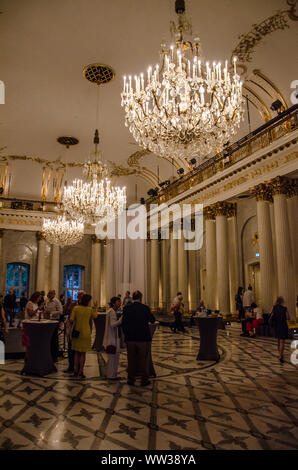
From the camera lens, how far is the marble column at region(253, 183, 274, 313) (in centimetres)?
1016

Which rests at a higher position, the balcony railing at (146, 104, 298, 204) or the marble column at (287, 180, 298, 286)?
the balcony railing at (146, 104, 298, 204)

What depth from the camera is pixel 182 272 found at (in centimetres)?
1554

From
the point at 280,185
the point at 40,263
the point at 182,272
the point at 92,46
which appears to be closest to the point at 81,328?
the point at 92,46

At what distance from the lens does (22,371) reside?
5598 mm

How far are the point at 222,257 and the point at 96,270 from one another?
926cm

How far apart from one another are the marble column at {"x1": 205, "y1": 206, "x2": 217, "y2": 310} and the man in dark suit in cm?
851

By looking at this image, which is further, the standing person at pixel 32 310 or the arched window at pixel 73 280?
the arched window at pixel 73 280

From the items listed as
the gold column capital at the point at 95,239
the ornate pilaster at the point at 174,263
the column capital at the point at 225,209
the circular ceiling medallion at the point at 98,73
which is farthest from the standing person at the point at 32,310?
the gold column capital at the point at 95,239

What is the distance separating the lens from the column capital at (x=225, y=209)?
12773 millimetres

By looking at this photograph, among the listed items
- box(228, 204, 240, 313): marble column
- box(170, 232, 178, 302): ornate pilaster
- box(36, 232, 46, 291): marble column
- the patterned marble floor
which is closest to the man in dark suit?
the patterned marble floor

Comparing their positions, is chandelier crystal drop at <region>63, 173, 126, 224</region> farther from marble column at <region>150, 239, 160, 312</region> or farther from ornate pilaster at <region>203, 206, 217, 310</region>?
marble column at <region>150, 239, 160, 312</region>

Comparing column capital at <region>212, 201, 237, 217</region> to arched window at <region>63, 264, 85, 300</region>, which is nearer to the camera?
column capital at <region>212, 201, 237, 217</region>

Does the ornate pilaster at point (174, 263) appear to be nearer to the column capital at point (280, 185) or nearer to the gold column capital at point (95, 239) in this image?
the gold column capital at point (95, 239)

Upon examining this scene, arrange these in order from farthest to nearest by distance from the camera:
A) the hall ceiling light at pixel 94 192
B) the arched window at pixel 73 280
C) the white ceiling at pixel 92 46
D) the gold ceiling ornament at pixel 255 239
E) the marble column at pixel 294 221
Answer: the arched window at pixel 73 280 < the gold ceiling ornament at pixel 255 239 < the marble column at pixel 294 221 < the hall ceiling light at pixel 94 192 < the white ceiling at pixel 92 46
